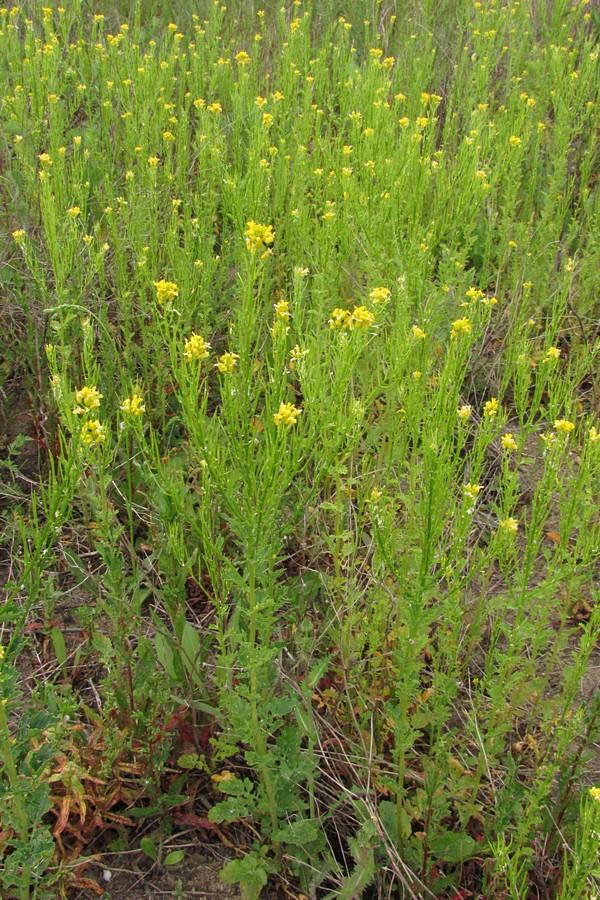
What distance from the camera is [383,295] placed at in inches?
69.9

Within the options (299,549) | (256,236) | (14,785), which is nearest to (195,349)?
(256,236)

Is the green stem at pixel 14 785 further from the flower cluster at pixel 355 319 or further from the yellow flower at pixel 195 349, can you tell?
the flower cluster at pixel 355 319

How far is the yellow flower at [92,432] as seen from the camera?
1553mm

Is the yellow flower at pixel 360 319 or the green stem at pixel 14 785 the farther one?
the yellow flower at pixel 360 319

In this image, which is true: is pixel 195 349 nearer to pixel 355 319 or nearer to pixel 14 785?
pixel 355 319

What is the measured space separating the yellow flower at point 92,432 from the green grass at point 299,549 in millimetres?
13

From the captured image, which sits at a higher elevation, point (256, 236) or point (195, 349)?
point (256, 236)

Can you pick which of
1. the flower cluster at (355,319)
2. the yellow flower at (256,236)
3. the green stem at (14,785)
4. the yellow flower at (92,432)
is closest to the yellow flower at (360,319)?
the flower cluster at (355,319)

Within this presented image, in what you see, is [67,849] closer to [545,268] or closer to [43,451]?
[43,451]

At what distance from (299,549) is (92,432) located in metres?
0.97

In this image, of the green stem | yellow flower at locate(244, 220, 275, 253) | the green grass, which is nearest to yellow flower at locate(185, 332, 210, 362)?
the green grass

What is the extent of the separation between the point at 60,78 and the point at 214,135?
1369 mm

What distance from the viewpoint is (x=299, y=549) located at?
7.93 ft

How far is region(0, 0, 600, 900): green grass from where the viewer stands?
5.28 ft
